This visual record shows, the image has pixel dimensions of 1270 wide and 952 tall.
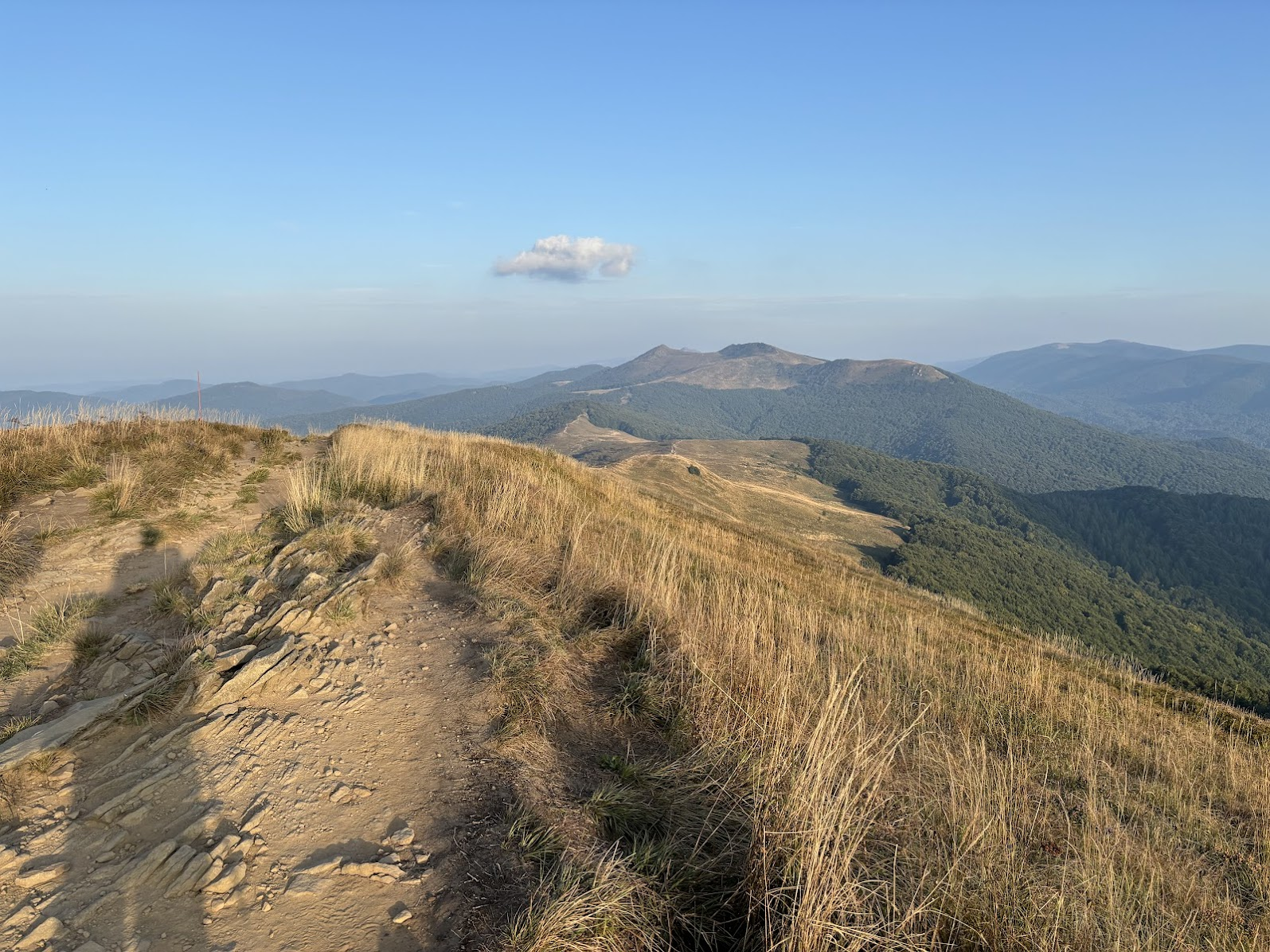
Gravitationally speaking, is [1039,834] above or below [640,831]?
below

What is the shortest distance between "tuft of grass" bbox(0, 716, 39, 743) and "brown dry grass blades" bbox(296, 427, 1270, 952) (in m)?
3.75

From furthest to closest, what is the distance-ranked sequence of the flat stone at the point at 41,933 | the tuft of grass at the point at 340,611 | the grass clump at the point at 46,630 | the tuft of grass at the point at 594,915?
the tuft of grass at the point at 340,611 → the grass clump at the point at 46,630 → the flat stone at the point at 41,933 → the tuft of grass at the point at 594,915

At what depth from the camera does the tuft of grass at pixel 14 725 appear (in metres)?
4.10

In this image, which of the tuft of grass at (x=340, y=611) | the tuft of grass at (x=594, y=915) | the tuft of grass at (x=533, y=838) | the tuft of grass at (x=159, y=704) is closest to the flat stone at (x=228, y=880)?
the tuft of grass at (x=533, y=838)

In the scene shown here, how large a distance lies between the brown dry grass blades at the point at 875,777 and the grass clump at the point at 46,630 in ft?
10.8

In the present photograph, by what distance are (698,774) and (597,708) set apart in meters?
1.30

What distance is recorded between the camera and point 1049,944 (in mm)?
2719

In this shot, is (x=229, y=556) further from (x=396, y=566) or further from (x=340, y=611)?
(x=340, y=611)

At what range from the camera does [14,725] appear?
4.16m

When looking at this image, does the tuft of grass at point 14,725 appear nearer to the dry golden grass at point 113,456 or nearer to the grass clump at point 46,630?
the grass clump at point 46,630

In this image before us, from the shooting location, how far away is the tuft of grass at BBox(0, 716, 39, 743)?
13.5ft

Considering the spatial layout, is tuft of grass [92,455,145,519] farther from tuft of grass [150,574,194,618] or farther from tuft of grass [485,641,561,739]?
tuft of grass [485,641,561,739]

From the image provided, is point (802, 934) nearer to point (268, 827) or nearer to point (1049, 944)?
point (1049, 944)

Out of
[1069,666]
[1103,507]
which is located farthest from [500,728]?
[1103,507]
